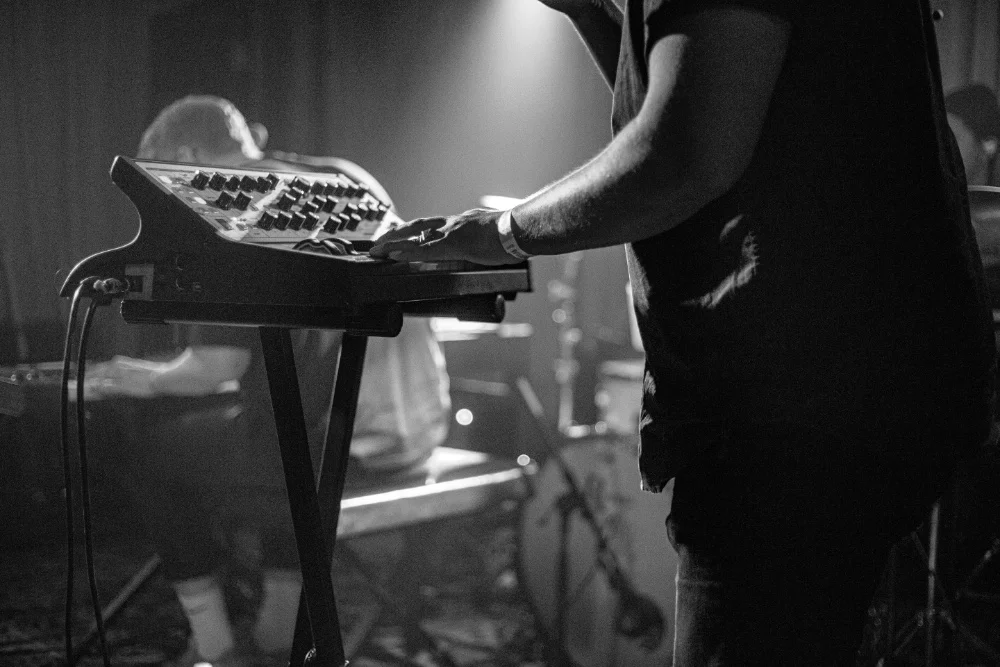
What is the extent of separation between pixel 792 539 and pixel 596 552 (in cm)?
161

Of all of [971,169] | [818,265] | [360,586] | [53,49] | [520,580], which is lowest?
[360,586]

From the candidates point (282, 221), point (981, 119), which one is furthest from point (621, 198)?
point (981, 119)

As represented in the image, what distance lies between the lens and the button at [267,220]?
1.11 m

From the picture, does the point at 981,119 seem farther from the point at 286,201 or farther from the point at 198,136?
the point at 286,201

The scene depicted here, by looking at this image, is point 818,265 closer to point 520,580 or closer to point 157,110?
point 520,580

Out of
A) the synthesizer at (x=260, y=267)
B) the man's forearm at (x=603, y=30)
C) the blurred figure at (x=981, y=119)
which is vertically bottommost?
the synthesizer at (x=260, y=267)

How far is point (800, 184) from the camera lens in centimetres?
88

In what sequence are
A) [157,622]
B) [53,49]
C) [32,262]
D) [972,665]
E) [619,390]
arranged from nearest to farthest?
1. [32,262]
2. [53,49]
3. [972,665]
4. [157,622]
5. [619,390]

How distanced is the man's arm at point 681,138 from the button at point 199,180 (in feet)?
1.64

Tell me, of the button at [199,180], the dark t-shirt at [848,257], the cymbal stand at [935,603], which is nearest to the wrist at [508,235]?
the dark t-shirt at [848,257]

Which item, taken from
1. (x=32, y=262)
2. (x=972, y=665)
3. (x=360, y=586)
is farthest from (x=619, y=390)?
(x=32, y=262)

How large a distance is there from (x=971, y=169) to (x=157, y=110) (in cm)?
292

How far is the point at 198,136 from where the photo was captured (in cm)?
230

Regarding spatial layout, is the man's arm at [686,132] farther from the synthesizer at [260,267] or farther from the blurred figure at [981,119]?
the blurred figure at [981,119]
